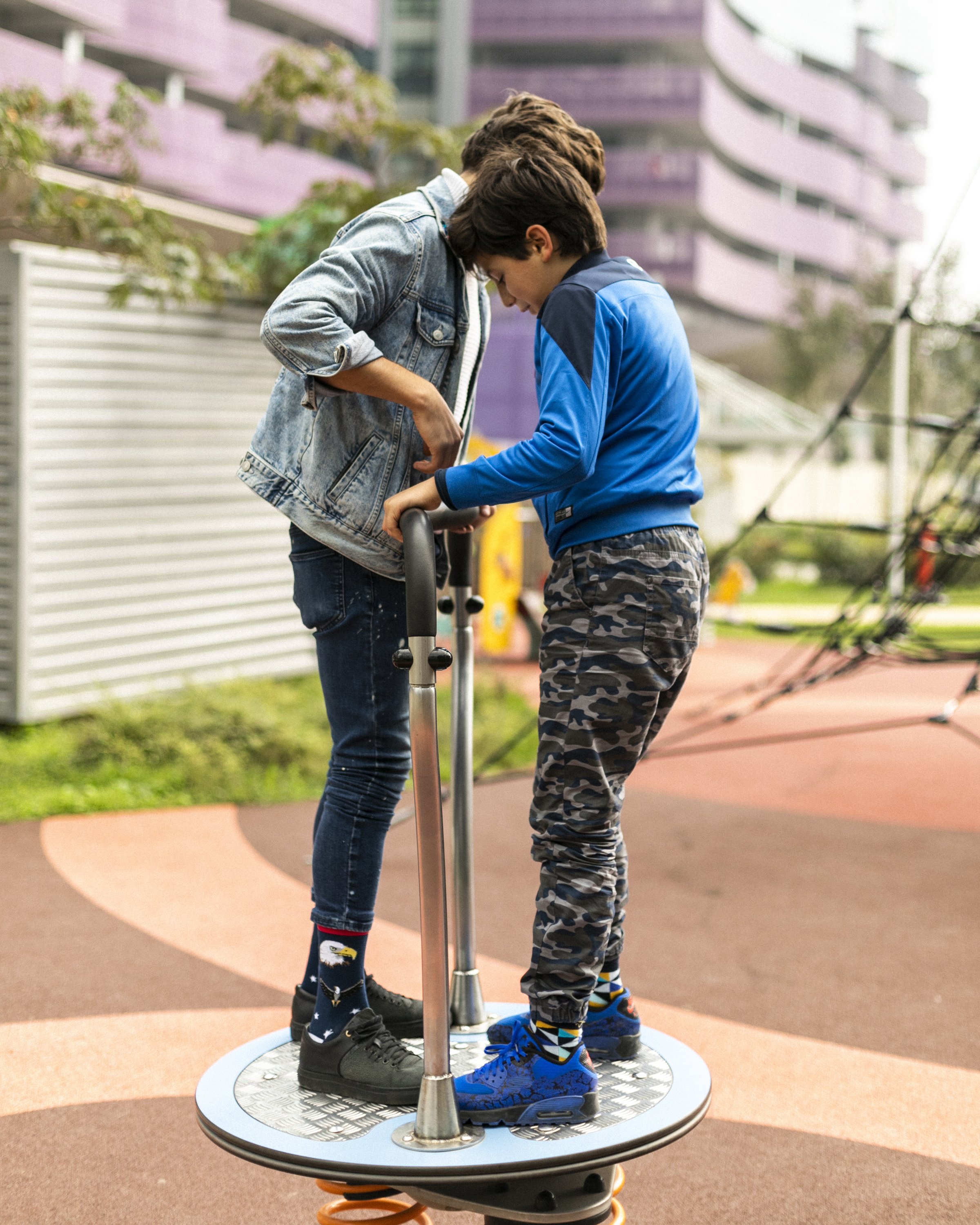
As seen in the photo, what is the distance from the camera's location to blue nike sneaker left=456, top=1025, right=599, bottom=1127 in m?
2.09

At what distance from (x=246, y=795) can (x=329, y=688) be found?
3736 millimetres

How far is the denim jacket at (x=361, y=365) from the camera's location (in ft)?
7.29

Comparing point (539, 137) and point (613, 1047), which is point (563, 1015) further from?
point (539, 137)

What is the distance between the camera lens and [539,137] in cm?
220

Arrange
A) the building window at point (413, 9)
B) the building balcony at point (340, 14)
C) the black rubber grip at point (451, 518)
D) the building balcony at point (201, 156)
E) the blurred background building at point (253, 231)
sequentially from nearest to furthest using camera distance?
1. the black rubber grip at point (451, 518)
2. the blurred background building at point (253, 231)
3. the building balcony at point (201, 156)
4. the building balcony at point (340, 14)
5. the building window at point (413, 9)

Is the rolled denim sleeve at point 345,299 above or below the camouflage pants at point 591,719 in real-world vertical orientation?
above

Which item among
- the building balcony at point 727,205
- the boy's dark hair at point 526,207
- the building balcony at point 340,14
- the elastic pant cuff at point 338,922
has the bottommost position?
the elastic pant cuff at point 338,922

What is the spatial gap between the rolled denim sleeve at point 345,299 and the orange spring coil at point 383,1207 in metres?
1.28

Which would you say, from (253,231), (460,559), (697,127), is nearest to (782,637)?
(253,231)

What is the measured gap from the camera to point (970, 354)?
1046 inches

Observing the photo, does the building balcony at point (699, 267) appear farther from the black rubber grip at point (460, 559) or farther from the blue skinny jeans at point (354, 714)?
the blue skinny jeans at point (354, 714)

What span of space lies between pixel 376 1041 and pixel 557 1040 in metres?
0.32

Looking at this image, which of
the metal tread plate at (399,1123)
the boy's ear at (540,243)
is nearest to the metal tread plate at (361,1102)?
the metal tread plate at (399,1123)

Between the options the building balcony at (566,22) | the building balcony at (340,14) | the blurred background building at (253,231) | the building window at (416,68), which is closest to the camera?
the blurred background building at (253,231)
